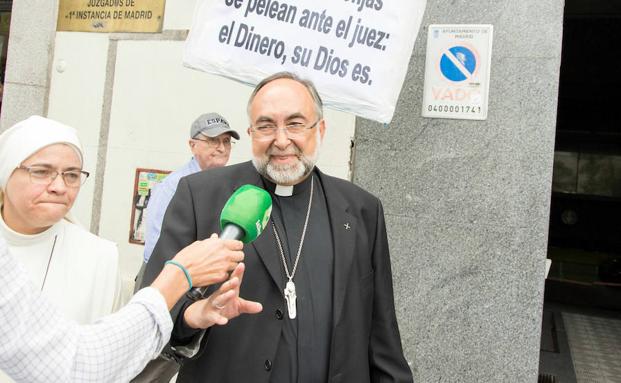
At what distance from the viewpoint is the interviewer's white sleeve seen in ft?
3.90

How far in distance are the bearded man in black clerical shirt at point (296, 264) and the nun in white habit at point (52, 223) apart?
0.41 m

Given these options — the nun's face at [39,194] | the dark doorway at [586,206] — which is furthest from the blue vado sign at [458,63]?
the dark doorway at [586,206]

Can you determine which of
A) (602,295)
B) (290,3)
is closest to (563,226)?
(602,295)

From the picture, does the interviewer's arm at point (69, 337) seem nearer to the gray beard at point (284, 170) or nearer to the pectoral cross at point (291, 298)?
the pectoral cross at point (291, 298)

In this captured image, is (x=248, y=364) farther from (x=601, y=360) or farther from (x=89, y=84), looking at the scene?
(x=601, y=360)

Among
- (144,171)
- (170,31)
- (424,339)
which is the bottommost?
(424,339)

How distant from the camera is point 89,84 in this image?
5.25 meters

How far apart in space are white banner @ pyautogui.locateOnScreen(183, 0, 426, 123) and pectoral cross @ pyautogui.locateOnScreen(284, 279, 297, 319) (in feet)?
4.35

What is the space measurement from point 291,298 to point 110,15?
13.6 ft

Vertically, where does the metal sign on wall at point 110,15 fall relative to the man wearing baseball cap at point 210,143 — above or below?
above

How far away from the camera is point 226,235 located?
153 centimetres

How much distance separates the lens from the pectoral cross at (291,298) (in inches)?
82.4

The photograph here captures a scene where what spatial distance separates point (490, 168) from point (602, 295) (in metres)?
8.97

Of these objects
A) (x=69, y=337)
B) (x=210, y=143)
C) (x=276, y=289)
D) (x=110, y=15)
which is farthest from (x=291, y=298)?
(x=110, y=15)
